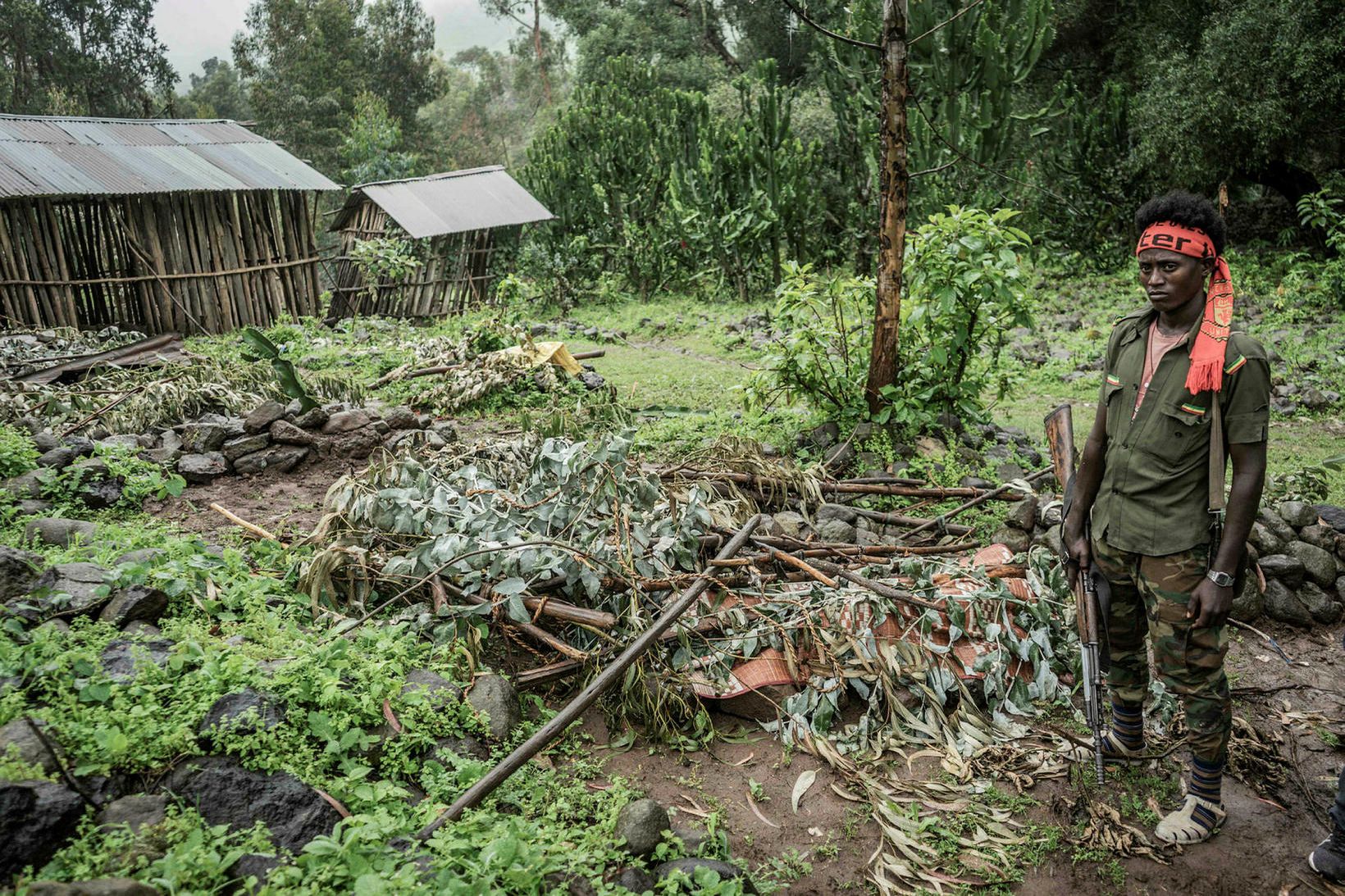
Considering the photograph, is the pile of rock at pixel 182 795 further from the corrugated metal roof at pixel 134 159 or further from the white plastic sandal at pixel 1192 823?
the corrugated metal roof at pixel 134 159

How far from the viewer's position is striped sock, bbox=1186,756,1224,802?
9.64 ft

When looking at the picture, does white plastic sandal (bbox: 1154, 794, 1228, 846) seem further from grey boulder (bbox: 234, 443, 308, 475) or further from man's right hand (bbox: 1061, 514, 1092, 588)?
grey boulder (bbox: 234, 443, 308, 475)

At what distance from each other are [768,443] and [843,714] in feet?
9.83

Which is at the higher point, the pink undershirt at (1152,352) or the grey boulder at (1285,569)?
the pink undershirt at (1152,352)

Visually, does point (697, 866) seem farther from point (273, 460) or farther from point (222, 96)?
point (222, 96)

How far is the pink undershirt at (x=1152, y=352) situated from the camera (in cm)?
287

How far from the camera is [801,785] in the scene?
11.0 feet

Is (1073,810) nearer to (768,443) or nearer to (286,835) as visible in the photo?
(286,835)

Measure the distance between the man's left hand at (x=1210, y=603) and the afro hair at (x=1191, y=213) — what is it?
105 centimetres

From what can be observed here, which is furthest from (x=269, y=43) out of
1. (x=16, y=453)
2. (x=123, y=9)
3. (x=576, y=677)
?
(x=576, y=677)

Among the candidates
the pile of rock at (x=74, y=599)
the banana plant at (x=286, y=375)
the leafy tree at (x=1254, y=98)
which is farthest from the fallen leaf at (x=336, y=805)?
the leafy tree at (x=1254, y=98)

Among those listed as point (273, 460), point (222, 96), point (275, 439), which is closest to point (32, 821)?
point (273, 460)

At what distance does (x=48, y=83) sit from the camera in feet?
82.2

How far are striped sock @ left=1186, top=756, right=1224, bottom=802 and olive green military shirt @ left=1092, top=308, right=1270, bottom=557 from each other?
740 millimetres
